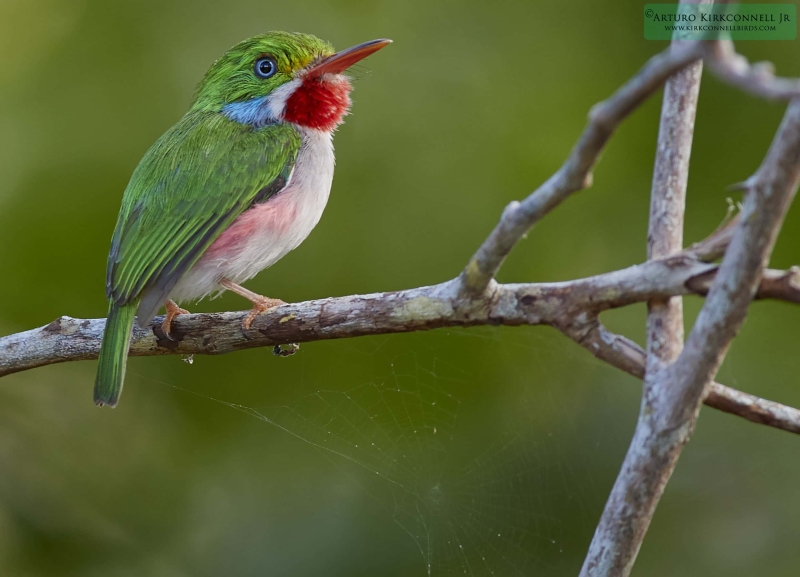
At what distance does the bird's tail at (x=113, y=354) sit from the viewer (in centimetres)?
280

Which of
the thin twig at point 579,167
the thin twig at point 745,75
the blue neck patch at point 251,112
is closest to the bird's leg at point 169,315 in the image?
the blue neck patch at point 251,112

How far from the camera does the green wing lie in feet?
9.82

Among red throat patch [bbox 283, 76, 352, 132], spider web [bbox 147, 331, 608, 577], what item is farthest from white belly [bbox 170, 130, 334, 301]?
spider web [bbox 147, 331, 608, 577]

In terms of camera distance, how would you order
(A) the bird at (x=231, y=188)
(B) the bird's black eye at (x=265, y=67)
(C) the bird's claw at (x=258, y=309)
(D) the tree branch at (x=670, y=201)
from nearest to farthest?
(D) the tree branch at (x=670, y=201), (C) the bird's claw at (x=258, y=309), (A) the bird at (x=231, y=188), (B) the bird's black eye at (x=265, y=67)

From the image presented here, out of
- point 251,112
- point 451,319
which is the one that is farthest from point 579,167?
point 251,112

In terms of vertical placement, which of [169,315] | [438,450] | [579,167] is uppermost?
[579,167]

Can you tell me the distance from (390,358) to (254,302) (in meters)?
0.88

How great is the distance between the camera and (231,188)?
10.2 feet

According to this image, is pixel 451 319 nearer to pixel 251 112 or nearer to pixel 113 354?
pixel 113 354

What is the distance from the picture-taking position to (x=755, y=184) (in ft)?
5.05

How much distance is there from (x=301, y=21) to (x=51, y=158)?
4.62 ft

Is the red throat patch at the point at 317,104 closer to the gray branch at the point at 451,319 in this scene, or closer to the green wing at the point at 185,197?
the green wing at the point at 185,197

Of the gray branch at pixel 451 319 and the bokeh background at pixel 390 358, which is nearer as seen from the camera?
the gray branch at pixel 451 319

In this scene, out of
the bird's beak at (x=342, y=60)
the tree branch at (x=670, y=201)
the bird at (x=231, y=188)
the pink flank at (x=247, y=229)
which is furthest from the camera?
the bird's beak at (x=342, y=60)
